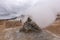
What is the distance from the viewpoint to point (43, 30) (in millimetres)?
1519

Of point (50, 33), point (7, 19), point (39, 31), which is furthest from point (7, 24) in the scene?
point (50, 33)

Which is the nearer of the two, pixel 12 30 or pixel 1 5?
pixel 12 30

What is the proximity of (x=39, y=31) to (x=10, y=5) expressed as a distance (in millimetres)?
632

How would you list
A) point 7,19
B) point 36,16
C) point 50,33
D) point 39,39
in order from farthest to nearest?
point 7,19 → point 36,16 → point 50,33 → point 39,39

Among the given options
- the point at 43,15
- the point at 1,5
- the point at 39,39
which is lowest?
the point at 39,39

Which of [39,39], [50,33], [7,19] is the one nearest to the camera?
[39,39]

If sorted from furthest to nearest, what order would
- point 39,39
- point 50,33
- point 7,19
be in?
point 7,19 → point 50,33 → point 39,39

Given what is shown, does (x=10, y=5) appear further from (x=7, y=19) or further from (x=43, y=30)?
(x=43, y=30)

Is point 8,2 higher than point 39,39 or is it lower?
higher

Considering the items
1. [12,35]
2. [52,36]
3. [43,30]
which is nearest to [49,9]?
[43,30]

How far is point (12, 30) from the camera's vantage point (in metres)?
1.54

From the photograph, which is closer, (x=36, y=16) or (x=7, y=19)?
(x=36, y=16)

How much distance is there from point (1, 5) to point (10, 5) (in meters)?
0.12

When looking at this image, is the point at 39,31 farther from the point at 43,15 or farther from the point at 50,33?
the point at 43,15
